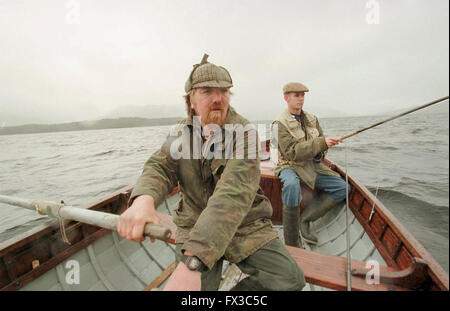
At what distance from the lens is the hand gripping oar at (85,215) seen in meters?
1.28

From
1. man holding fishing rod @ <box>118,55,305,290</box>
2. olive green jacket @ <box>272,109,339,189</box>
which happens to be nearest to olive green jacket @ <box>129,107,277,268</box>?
man holding fishing rod @ <box>118,55,305,290</box>

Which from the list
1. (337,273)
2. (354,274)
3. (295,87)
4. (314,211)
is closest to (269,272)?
(337,273)

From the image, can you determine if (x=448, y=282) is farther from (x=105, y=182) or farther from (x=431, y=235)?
(x=105, y=182)

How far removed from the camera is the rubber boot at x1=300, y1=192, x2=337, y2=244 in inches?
145

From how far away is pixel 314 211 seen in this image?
3.76 meters

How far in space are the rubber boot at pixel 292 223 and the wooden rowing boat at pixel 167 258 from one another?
1.98ft

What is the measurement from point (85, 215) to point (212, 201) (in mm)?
1081

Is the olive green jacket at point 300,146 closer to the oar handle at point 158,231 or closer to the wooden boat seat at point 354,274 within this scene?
the wooden boat seat at point 354,274

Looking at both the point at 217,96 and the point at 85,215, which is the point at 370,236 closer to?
the point at 217,96

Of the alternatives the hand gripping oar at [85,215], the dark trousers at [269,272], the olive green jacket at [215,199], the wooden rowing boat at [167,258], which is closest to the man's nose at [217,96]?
the olive green jacket at [215,199]
